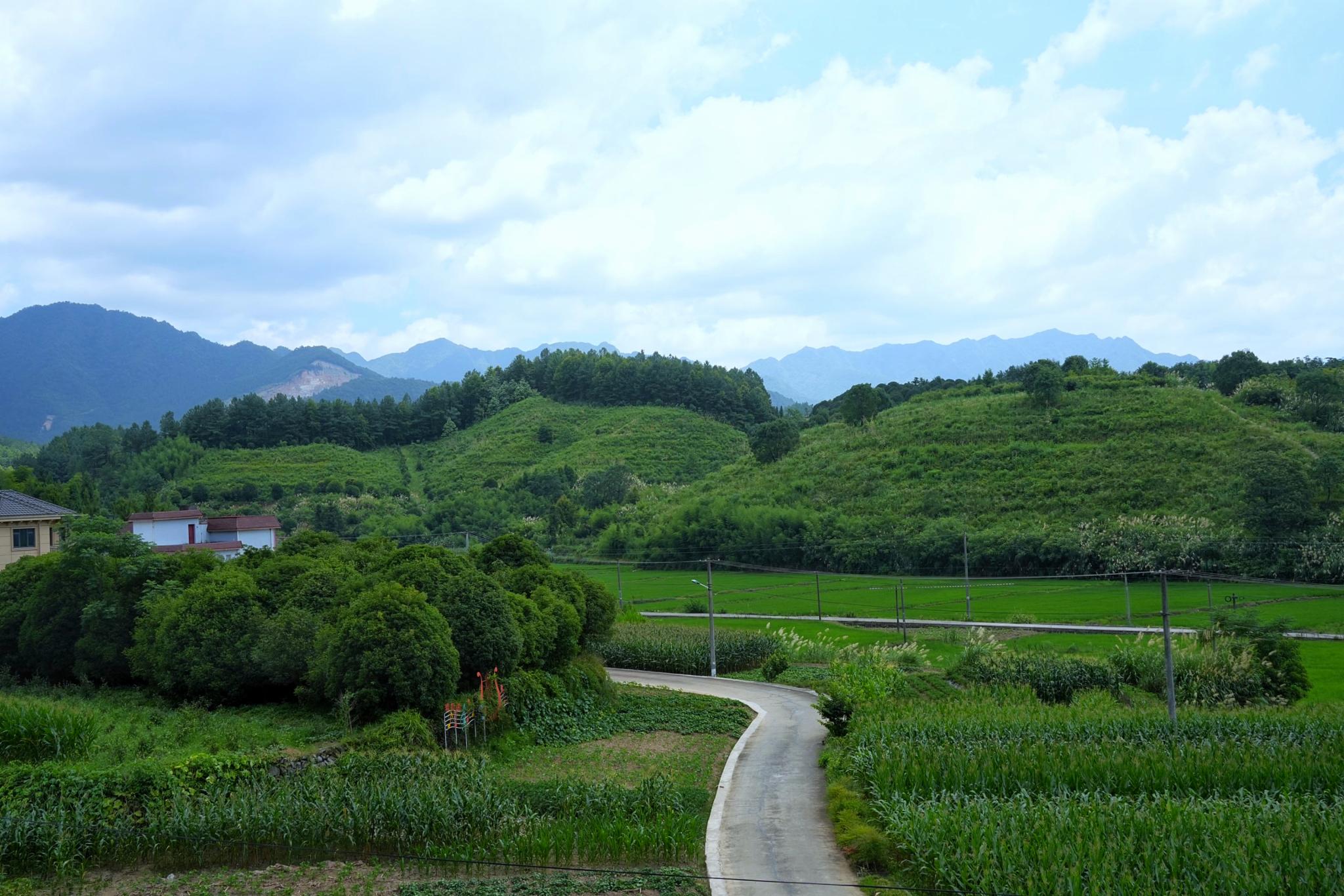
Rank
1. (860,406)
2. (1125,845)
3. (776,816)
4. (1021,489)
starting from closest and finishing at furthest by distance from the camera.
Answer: (1125,845) → (776,816) → (1021,489) → (860,406)

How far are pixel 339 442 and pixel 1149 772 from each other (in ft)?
313

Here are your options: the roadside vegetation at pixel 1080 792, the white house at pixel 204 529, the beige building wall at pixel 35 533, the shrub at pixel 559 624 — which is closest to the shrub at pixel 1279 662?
the roadside vegetation at pixel 1080 792

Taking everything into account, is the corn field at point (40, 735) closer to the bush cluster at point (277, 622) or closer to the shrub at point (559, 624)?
the bush cluster at point (277, 622)

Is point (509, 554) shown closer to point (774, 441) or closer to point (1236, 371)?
point (774, 441)

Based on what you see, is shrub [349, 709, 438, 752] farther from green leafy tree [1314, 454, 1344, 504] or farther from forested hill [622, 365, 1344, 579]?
green leafy tree [1314, 454, 1344, 504]

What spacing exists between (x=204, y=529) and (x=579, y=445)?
1732 inches

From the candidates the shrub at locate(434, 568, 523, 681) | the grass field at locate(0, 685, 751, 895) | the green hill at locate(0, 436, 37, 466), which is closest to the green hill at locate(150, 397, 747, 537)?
the green hill at locate(0, 436, 37, 466)

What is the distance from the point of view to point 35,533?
31906 millimetres

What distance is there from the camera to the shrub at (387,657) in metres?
17.8

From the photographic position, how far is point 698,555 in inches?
2596

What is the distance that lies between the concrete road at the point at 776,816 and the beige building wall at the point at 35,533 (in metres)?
23.2

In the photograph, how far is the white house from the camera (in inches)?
1953

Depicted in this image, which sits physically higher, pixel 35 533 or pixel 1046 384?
pixel 1046 384

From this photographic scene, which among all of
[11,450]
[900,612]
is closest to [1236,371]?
[900,612]
